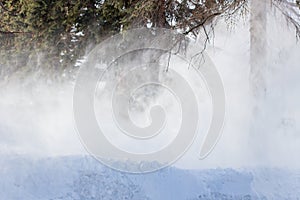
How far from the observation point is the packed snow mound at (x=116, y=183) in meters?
2.29

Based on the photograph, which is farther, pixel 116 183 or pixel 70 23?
pixel 70 23

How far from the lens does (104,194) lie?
7.68 feet

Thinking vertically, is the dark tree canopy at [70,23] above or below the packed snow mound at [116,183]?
above

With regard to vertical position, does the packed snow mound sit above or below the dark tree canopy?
below

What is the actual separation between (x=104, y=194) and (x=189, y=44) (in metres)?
1.64

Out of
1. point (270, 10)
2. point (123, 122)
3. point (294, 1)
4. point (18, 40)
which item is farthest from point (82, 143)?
point (294, 1)

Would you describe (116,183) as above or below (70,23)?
below

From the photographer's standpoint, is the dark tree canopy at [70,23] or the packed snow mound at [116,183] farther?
the dark tree canopy at [70,23]

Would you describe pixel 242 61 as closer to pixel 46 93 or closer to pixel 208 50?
pixel 208 50

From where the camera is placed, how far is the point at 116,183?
7.78 ft

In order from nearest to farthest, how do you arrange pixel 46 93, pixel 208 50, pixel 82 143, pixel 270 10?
1. pixel 82 143
2. pixel 270 10
3. pixel 208 50
4. pixel 46 93

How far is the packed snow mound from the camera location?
229 cm

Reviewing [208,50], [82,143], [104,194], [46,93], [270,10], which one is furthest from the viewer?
[46,93]

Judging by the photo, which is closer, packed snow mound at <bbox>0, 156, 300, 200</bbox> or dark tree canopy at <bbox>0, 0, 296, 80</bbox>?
packed snow mound at <bbox>0, 156, 300, 200</bbox>
